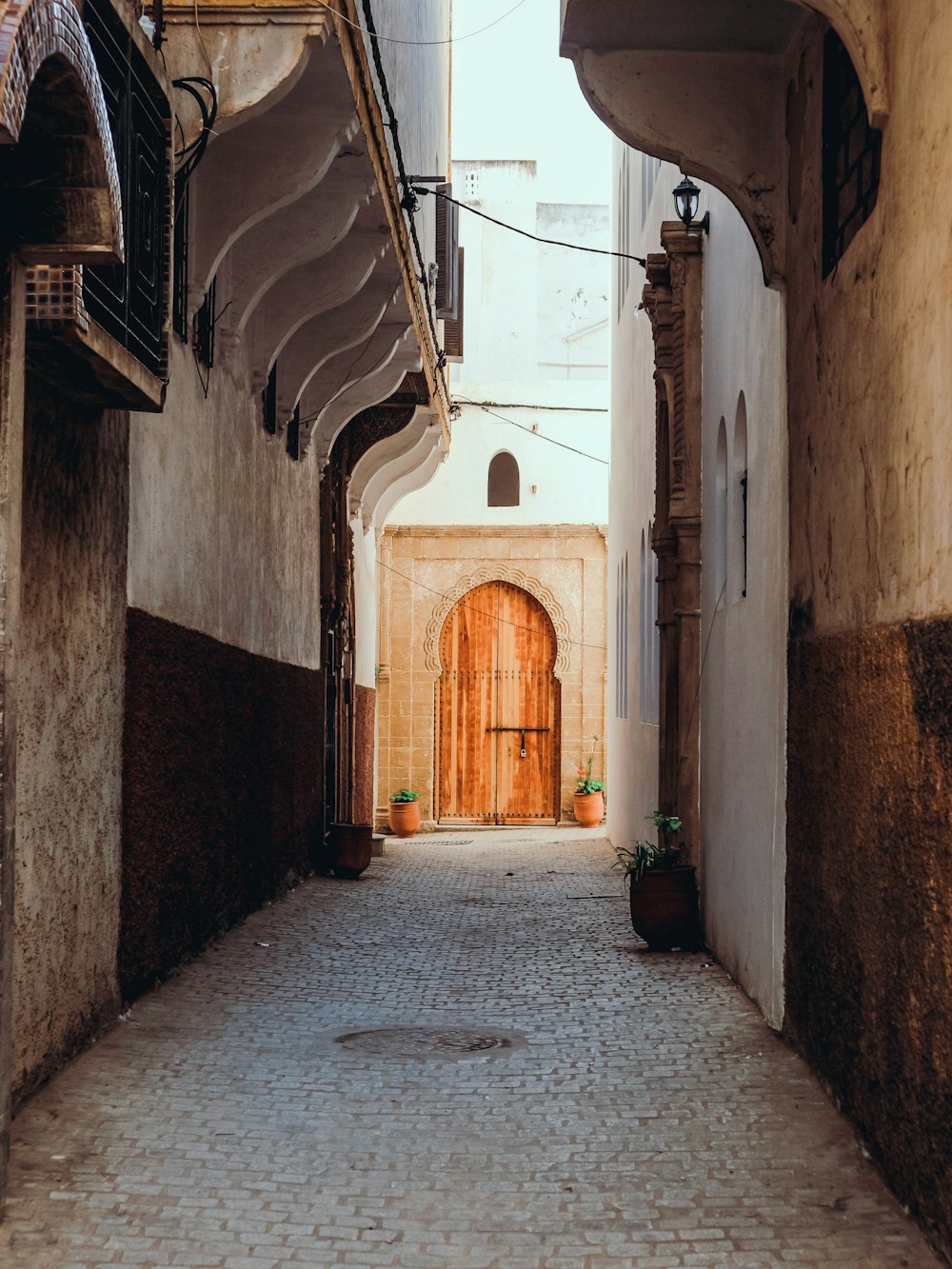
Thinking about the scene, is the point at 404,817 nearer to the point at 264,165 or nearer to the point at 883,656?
the point at 264,165

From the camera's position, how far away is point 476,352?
103 feet

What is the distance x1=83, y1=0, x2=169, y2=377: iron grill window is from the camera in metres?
5.73

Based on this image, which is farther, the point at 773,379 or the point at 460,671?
the point at 460,671

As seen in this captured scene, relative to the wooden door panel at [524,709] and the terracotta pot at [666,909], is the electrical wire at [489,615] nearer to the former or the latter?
the wooden door panel at [524,709]

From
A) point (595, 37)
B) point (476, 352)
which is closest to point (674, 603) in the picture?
point (595, 37)

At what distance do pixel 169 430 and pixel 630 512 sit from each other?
1036 cm

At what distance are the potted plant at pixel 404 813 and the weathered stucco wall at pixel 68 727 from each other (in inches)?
655

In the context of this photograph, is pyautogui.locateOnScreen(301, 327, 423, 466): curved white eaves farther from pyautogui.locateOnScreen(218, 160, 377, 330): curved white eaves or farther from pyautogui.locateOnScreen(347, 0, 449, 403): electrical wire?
→ pyautogui.locateOnScreen(218, 160, 377, 330): curved white eaves

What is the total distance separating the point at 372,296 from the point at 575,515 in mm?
12412

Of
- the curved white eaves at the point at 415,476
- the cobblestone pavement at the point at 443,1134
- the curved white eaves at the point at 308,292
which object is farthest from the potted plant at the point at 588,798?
the cobblestone pavement at the point at 443,1134

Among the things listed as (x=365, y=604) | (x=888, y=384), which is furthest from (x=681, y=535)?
(x=365, y=604)

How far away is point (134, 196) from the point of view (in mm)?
6121

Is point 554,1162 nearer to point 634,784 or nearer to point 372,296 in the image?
point 372,296

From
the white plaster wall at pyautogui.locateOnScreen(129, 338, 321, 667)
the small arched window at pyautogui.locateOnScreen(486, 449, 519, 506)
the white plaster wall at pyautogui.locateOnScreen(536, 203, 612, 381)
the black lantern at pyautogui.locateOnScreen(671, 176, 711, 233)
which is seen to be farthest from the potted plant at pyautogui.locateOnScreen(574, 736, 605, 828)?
the black lantern at pyautogui.locateOnScreen(671, 176, 711, 233)
